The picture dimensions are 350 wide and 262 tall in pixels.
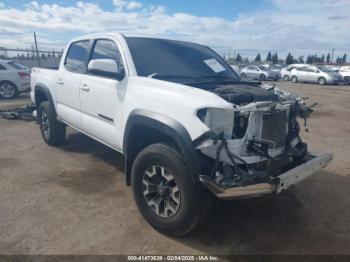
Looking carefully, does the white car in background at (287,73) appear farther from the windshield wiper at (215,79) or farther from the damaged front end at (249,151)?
the damaged front end at (249,151)

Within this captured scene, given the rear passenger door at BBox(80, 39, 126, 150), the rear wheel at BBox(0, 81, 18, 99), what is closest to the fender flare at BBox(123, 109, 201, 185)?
the rear passenger door at BBox(80, 39, 126, 150)

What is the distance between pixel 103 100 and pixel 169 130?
149 cm

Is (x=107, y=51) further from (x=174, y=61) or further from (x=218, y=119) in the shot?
(x=218, y=119)

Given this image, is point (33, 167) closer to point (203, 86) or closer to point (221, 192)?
point (203, 86)

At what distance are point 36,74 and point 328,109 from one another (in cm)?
1060

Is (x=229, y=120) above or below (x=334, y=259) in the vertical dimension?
above

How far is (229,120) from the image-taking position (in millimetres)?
2965

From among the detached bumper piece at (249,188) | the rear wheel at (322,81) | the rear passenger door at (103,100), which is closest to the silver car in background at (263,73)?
the rear wheel at (322,81)

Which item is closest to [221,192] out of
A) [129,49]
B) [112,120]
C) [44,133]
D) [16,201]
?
[112,120]

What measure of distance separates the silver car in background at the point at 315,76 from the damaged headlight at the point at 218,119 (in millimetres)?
27700

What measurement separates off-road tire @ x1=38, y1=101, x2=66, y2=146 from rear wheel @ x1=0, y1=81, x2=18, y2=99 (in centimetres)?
843

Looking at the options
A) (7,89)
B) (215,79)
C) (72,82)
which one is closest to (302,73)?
(7,89)

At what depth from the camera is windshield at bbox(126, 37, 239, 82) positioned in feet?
12.9

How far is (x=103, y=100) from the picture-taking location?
4.21m
